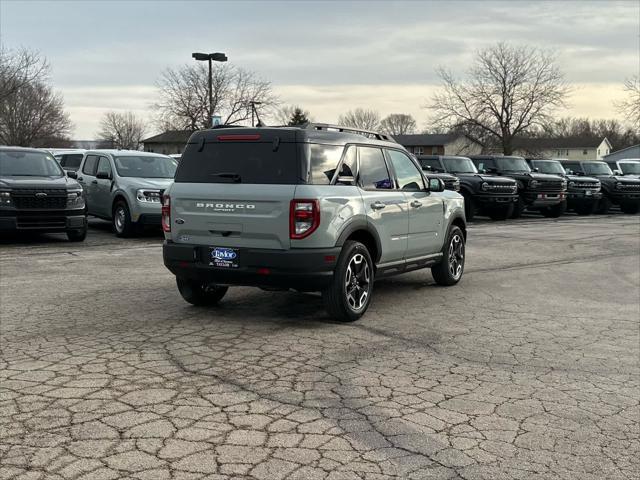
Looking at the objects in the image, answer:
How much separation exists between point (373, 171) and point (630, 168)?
25.1 metres

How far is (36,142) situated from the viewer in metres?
65.9

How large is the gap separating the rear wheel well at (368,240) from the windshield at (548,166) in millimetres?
18785

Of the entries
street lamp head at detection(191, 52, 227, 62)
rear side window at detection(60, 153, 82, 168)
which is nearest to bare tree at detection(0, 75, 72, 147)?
street lamp head at detection(191, 52, 227, 62)

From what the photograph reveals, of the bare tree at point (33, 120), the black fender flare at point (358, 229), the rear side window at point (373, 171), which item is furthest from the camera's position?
the bare tree at point (33, 120)

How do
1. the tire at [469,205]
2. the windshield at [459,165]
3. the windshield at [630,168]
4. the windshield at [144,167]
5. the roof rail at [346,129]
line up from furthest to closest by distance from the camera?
→ the windshield at [630,168], the windshield at [459,165], the tire at [469,205], the windshield at [144,167], the roof rail at [346,129]

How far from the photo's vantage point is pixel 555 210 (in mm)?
23359

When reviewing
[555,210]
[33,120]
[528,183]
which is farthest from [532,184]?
[33,120]

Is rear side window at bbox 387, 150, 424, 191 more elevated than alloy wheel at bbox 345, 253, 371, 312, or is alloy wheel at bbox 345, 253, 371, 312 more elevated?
rear side window at bbox 387, 150, 424, 191

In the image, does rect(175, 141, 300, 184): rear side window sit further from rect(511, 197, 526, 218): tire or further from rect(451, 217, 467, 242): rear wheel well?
rect(511, 197, 526, 218): tire

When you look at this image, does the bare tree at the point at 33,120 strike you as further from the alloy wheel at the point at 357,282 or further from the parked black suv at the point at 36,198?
the alloy wheel at the point at 357,282

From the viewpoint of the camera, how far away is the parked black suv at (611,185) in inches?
1007

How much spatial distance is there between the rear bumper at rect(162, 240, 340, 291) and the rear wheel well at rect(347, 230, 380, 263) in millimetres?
550

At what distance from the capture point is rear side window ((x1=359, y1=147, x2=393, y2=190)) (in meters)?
7.02

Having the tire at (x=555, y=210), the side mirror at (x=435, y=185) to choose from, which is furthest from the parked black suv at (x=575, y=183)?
the side mirror at (x=435, y=185)
